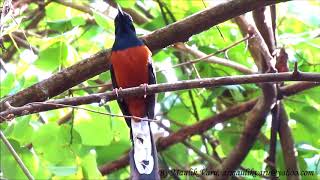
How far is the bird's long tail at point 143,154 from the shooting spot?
2732mm

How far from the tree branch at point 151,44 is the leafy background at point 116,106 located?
313 millimetres

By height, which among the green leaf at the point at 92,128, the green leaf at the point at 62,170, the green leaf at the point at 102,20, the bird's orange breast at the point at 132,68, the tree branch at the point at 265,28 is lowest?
the green leaf at the point at 62,170

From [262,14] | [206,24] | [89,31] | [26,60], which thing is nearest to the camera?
[206,24]

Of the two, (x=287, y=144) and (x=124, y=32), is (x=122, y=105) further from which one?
(x=287, y=144)

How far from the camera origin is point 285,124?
336 cm

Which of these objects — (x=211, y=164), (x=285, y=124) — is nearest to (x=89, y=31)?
(x=211, y=164)

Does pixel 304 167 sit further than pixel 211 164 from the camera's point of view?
No

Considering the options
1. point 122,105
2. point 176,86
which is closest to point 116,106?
point 122,105

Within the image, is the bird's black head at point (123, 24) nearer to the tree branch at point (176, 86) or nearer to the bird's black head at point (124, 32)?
the bird's black head at point (124, 32)

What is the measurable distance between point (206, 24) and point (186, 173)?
1564 millimetres

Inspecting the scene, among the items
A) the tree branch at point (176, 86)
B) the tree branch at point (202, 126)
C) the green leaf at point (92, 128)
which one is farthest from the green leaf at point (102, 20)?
the tree branch at point (176, 86)

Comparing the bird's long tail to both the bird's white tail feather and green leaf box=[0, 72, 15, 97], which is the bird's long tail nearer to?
the bird's white tail feather

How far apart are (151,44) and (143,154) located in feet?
2.14

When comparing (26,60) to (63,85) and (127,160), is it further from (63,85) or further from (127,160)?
(63,85)
